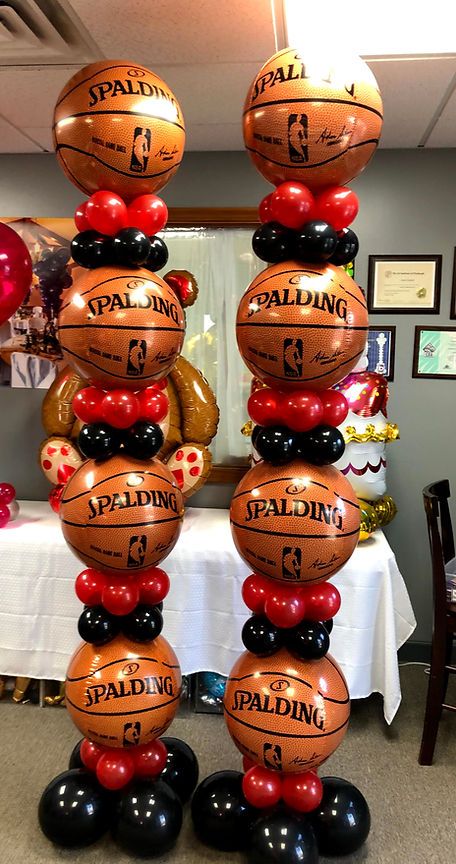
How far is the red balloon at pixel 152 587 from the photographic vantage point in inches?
67.1

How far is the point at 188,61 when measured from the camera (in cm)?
190

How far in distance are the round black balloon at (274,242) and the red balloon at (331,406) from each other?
0.34 metres

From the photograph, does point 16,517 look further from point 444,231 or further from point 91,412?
point 444,231

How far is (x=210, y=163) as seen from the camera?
2695 mm

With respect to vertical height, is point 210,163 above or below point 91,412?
above

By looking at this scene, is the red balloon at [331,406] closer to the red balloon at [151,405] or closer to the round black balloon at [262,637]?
the red balloon at [151,405]

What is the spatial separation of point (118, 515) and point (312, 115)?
3.30 feet

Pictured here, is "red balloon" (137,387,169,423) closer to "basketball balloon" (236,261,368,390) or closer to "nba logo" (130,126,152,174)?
"basketball balloon" (236,261,368,390)

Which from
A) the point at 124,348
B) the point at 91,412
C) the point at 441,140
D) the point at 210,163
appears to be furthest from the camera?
the point at 210,163

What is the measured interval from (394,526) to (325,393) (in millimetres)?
1438

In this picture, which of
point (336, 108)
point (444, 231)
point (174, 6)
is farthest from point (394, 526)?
point (174, 6)

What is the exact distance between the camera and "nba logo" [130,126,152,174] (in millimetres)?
1480

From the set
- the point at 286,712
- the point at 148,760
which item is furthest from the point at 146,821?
Answer: the point at 286,712

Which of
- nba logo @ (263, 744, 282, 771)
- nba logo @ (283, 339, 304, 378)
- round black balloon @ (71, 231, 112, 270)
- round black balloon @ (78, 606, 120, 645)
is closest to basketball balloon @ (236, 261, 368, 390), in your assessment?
nba logo @ (283, 339, 304, 378)
